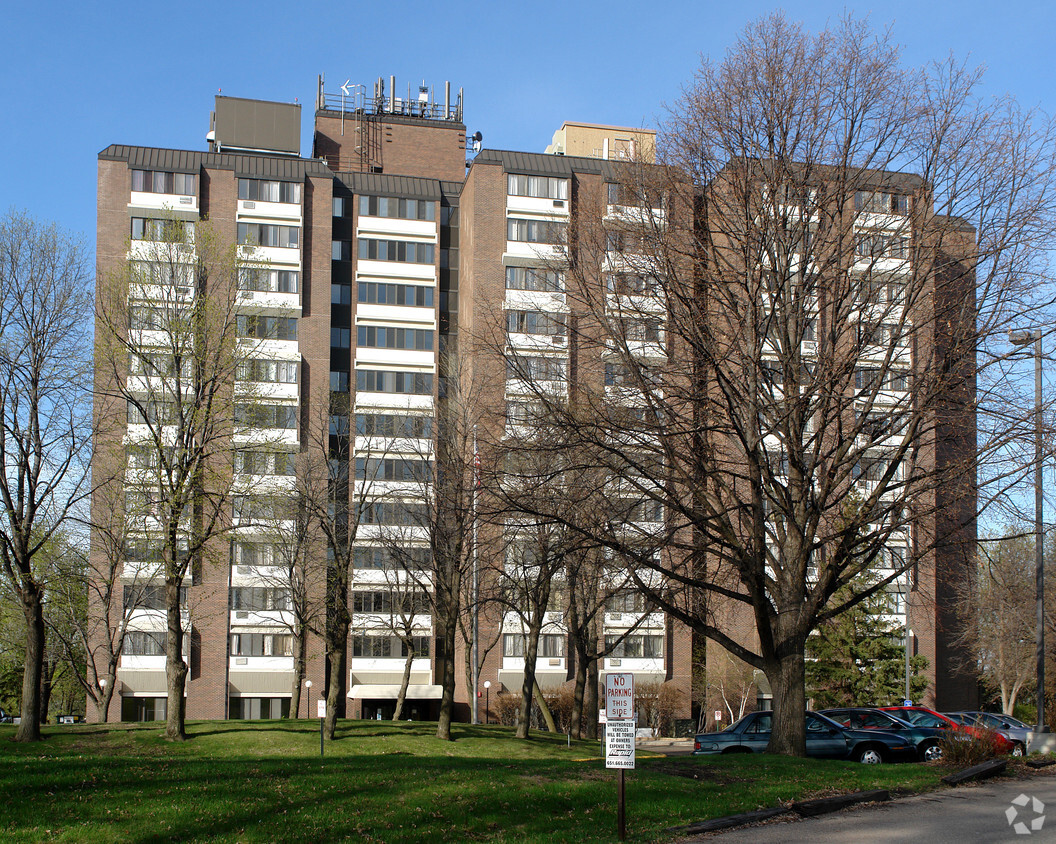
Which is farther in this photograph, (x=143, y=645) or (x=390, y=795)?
(x=143, y=645)

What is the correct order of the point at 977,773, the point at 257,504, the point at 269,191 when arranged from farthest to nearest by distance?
1. the point at 269,191
2. the point at 257,504
3. the point at 977,773

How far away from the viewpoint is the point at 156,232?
29250 mm

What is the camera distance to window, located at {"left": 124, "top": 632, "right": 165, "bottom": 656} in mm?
55500

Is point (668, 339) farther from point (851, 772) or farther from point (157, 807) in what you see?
point (157, 807)

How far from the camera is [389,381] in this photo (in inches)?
2486

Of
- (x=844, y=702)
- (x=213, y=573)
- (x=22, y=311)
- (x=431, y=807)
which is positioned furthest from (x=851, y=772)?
(x=213, y=573)

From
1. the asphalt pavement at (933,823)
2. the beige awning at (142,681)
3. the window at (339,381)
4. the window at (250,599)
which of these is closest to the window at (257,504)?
the asphalt pavement at (933,823)

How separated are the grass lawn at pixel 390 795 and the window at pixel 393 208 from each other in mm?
52267

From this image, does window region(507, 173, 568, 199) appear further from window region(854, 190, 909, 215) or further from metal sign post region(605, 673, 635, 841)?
metal sign post region(605, 673, 635, 841)

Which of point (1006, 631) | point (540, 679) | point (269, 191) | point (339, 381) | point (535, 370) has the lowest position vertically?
point (540, 679)

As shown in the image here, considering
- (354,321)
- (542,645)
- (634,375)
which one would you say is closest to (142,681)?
(542,645)

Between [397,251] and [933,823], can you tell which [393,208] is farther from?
[933,823]

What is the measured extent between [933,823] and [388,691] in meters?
49.5

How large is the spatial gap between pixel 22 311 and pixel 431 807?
20.4 metres
